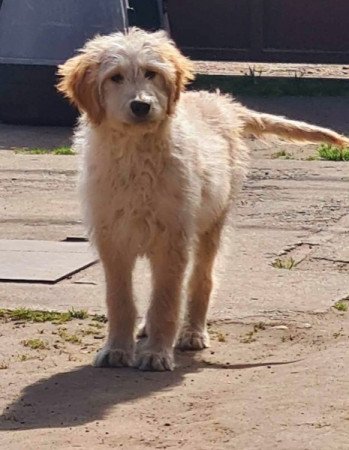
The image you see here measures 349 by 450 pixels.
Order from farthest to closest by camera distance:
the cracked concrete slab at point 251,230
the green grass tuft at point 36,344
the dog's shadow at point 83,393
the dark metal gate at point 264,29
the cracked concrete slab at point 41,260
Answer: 1. the dark metal gate at point 264,29
2. the cracked concrete slab at point 41,260
3. the cracked concrete slab at point 251,230
4. the green grass tuft at point 36,344
5. the dog's shadow at point 83,393

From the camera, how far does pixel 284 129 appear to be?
725 cm

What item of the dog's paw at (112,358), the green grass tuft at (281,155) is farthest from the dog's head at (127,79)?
the green grass tuft at (281,155)

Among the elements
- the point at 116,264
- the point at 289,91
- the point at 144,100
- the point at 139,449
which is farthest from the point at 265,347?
the point at 289,91

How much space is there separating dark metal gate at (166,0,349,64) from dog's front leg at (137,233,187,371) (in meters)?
11.7

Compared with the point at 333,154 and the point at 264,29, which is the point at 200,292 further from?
the point at 264,29

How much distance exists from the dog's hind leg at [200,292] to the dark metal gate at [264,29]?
36.2 ft

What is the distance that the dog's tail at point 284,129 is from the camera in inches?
283

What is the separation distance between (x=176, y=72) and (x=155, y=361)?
51.5 inches

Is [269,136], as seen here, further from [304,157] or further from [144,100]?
[304,157]

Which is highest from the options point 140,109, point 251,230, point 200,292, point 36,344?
point 140,109

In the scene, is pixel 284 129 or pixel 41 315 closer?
pixel 41 315

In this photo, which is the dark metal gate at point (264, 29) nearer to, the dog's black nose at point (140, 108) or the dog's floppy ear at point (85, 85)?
the dog's floppy ear at point (85, 85)

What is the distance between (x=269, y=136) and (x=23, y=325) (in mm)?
1730

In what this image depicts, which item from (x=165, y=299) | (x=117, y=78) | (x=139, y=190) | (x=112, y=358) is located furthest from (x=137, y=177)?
(x=112, y=358)
